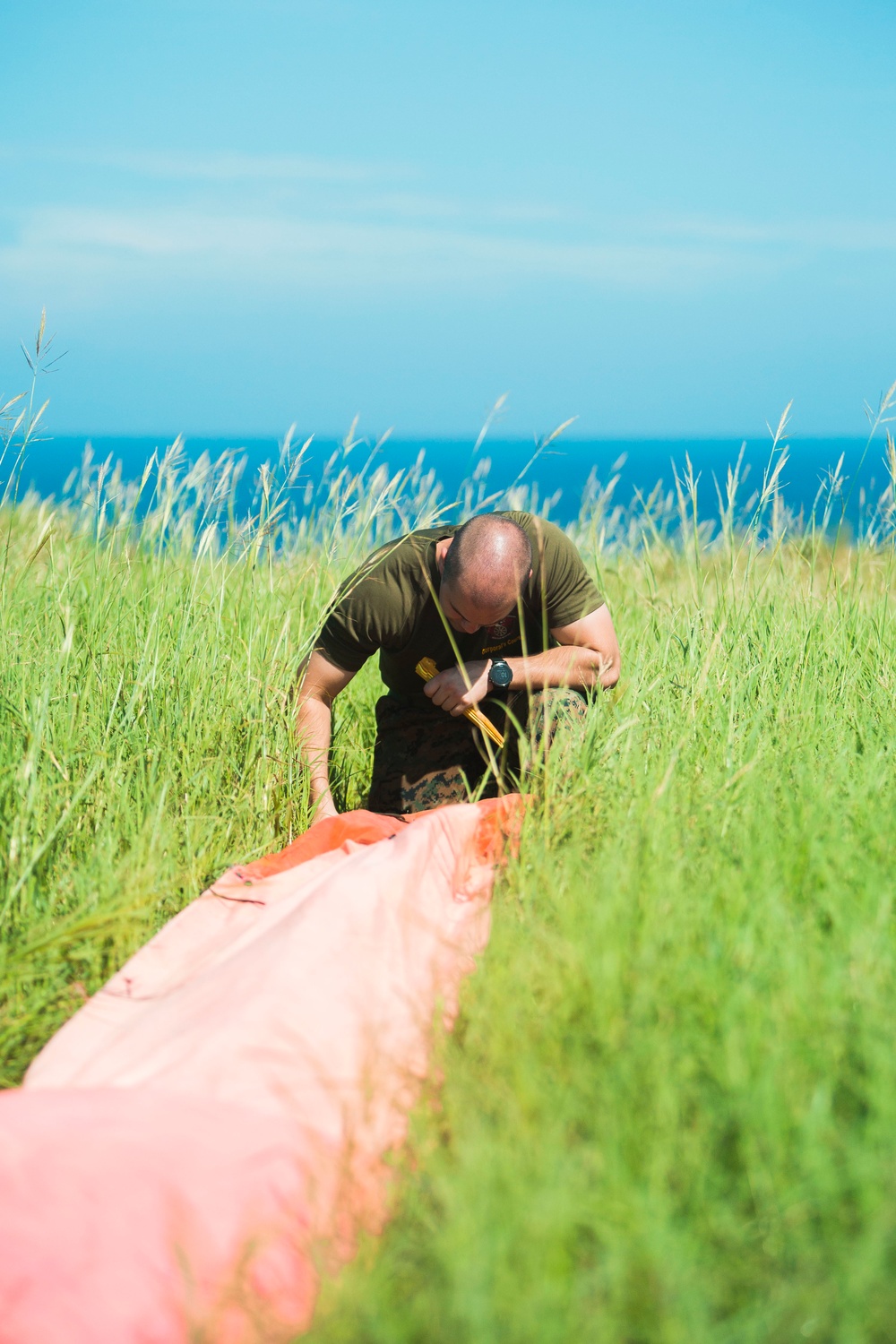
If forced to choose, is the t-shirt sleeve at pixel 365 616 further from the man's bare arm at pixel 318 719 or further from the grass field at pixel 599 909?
the grass field at pixel 599 909

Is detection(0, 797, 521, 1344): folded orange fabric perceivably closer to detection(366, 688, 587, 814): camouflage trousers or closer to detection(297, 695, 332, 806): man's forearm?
detection(297, 695, 332, 806): man's forearm

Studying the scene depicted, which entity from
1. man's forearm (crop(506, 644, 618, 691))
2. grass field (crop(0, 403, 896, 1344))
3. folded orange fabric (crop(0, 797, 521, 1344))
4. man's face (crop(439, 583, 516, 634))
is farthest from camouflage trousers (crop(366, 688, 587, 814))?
folded orange fabric (crop(0, 797, 521, 1344))

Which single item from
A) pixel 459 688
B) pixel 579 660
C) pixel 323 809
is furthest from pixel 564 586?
pixel 323 809

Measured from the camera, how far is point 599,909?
5.60ft

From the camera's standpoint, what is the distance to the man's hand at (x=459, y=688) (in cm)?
320

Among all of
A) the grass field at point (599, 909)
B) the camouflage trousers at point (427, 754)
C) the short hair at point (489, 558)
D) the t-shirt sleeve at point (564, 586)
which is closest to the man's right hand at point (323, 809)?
the grass field at point (599, 909)

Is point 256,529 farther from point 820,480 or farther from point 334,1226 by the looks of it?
point 334,1226

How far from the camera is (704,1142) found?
53.4 inches

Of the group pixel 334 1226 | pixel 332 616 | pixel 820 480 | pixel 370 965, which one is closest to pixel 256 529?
pixel 332 616

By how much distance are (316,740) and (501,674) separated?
0.63 m

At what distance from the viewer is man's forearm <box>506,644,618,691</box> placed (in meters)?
3.29

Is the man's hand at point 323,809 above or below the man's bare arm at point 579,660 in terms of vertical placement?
below

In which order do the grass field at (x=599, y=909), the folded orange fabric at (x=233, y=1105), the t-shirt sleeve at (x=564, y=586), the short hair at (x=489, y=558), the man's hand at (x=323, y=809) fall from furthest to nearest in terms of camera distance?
the t-shirt sleeve at (x=564, y=586)
the man's hand at (x=323, y=809)
the short hair at (x=489, y=558)
the folded orange fabric at (x=233, y=1105)
the grass field at (x=599, y=909)

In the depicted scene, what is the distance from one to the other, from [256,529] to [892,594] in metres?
2.74
